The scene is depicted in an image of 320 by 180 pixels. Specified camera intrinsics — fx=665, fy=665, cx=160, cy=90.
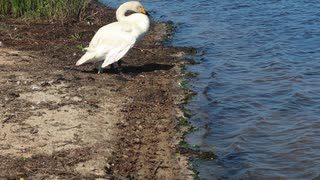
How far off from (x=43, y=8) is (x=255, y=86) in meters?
5.54

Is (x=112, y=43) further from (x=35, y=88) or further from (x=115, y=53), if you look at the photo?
(x=35, y=88)

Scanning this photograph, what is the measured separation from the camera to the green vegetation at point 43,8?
548 inches

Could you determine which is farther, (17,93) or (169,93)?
(169,93)

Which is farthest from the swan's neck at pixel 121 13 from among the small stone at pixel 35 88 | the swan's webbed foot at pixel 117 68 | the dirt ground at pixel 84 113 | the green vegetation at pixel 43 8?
the green vegetation at pixel 43 8

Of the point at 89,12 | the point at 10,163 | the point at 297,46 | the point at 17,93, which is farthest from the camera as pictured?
the point at 89,12

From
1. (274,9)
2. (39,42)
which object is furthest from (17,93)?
(274,9)

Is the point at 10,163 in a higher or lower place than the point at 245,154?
higher

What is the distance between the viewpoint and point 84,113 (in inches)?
314

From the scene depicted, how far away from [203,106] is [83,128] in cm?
238

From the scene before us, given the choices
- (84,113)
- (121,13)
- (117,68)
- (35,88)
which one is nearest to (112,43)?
(117,68)

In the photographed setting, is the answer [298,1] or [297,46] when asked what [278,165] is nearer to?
[297,46]

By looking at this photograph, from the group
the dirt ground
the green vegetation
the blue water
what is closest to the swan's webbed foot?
the dirt ground

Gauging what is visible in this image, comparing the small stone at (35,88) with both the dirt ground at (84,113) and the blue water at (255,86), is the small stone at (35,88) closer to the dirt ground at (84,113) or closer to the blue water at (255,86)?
the dirt ground at (84,113)

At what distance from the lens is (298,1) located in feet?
59.3
